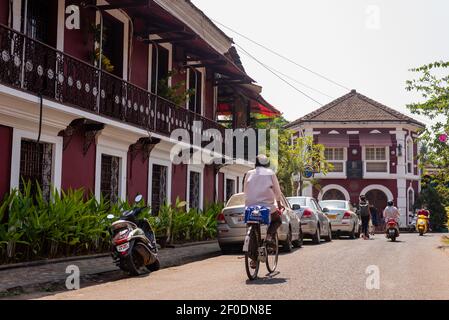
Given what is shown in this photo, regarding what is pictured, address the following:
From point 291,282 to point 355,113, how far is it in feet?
134

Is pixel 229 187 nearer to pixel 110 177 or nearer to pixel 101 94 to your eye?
pixel 110 177

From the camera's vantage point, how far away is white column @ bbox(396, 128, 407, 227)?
152ft

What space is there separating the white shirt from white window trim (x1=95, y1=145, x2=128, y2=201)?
621cm

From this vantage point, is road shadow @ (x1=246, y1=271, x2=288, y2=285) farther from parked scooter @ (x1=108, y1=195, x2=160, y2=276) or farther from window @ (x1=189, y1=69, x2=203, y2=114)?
window @ (x1=189, y1=69, x2=203, y2=114)

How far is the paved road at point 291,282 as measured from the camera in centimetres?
762

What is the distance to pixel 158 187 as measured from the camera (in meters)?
18.9

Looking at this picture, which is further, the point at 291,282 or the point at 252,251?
the point at 252,251

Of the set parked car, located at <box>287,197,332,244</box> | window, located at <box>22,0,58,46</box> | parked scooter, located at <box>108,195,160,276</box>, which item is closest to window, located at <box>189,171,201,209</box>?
parked car, located at <box>287,197,332,244</box>

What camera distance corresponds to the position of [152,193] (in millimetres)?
18422

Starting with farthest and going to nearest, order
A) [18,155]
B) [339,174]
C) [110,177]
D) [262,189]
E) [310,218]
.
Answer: [339,174] → [310,218] → [110,177] → [18,155] → [262,189]

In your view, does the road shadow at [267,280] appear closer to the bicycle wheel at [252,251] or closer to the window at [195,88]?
the bicycle wheel at [252,251]

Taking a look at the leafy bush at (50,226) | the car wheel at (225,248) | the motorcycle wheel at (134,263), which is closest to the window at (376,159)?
the car wheel at (225,248)

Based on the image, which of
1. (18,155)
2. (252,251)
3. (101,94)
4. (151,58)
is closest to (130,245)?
(252,251)

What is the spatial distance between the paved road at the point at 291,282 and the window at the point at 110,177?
3.88 m
